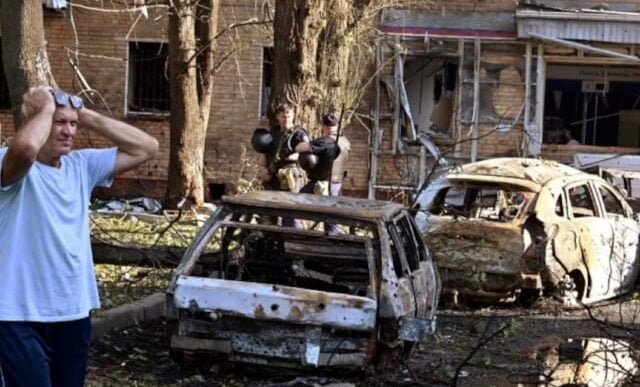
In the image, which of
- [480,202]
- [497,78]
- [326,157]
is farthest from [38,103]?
[497,78]

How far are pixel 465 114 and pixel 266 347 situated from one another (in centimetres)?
1457

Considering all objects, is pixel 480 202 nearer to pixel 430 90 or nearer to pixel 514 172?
pixel 514 172

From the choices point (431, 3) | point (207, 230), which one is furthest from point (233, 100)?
point (207, 230)

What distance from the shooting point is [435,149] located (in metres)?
21.1

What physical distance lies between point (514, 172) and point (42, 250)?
7984 millimetres

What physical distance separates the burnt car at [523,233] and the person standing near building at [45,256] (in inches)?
277

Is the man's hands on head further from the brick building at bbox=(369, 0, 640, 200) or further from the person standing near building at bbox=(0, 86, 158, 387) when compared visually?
the brick building at bbox=(369, 0, 640, 200)

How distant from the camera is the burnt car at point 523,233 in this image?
1090 cm

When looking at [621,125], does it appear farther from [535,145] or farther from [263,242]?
[263,242]

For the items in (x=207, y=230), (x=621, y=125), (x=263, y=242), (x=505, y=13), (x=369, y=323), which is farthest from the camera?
(x=621, y=125)

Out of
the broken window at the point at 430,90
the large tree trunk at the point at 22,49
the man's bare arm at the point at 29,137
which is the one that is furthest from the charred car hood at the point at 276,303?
the broken window at the point at 430,90

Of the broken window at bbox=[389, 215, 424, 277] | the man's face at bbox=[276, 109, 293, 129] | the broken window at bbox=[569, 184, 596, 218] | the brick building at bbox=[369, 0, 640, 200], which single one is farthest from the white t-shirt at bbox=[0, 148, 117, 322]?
the brick building at bbox=[369, 0, 640, 200]

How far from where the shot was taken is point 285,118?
38.1ft

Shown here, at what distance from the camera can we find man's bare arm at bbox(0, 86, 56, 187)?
3.92 metres
